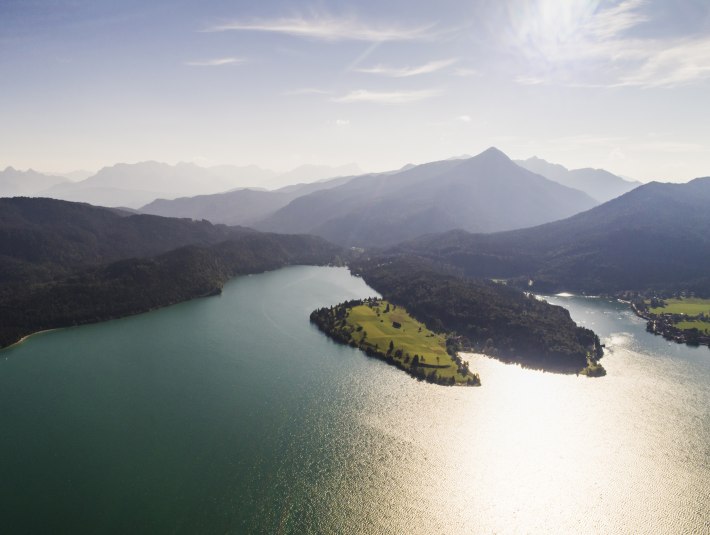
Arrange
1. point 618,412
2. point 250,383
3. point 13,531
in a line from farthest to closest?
point 250,383 < point 618,412 < point 13,531

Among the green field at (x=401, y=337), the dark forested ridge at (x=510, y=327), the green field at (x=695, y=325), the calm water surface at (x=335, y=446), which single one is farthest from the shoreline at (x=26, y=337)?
the green field at (x=695, y=325)

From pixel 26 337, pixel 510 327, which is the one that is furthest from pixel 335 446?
pixel 26 337

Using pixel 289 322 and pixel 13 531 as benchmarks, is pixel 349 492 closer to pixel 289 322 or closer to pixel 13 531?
pixel 13 531

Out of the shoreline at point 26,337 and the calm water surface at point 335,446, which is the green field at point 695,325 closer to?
the calm water surface at point 335,446

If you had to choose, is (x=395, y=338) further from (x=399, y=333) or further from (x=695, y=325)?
(x=695, y=325)

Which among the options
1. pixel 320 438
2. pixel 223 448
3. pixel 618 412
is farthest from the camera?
pixel 618 412

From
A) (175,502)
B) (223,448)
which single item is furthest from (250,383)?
(175,502)

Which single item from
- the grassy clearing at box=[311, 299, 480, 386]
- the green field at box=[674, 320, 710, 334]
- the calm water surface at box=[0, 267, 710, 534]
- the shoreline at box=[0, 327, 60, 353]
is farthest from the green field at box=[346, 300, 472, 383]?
the shoreline at box=[0, 327, 60, 353]

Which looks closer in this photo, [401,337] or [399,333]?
[401,337]
